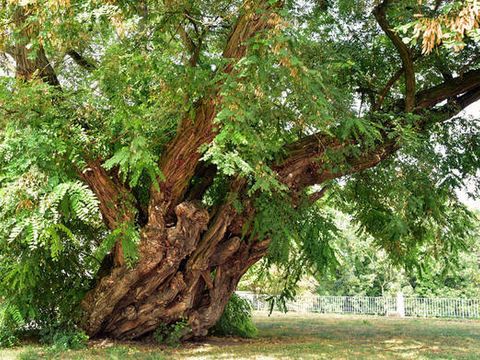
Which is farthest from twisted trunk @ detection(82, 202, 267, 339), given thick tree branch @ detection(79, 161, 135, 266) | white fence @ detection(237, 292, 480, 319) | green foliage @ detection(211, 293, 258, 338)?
white fence @ detection(237, 292, 480, 319)

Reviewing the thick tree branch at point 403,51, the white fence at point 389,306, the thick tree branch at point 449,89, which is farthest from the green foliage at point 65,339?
the white fence at point 389,306

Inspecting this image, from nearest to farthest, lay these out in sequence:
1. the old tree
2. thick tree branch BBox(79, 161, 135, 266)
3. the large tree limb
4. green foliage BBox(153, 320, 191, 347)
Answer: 1. the old tree
2. the large tree limb
3. thick tree branch BBox(79, 161, 135, 266)
4. green foliage BBox(153, 320, 191, 347)

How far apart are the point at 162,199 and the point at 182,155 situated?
0.94 meters

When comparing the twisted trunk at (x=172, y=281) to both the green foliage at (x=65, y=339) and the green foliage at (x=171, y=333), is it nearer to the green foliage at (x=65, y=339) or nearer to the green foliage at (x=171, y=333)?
the green foliage at (x=171, y=333)

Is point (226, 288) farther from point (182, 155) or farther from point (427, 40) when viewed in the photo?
point (427, 40)

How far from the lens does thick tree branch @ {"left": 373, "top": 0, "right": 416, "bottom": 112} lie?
8.34m

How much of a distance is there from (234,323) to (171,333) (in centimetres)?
285

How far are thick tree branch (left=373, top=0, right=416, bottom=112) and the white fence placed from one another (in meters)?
14.2

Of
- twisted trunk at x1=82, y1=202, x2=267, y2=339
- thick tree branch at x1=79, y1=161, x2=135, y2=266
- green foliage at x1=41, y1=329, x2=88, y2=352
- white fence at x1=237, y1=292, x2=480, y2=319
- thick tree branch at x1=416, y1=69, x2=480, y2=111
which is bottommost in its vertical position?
white fence at x1=237, y1=292, x2=480, y2=319

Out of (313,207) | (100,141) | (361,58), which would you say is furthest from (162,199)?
(361,58)

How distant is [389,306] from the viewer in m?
26.2

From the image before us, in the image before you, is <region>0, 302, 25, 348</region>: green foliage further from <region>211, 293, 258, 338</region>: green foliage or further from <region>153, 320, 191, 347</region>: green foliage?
<region>211, 293, 258, 338</region>: green foliage

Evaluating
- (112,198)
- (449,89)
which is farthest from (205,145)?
(449,89)

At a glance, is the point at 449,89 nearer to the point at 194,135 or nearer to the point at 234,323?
the point at 194,135
